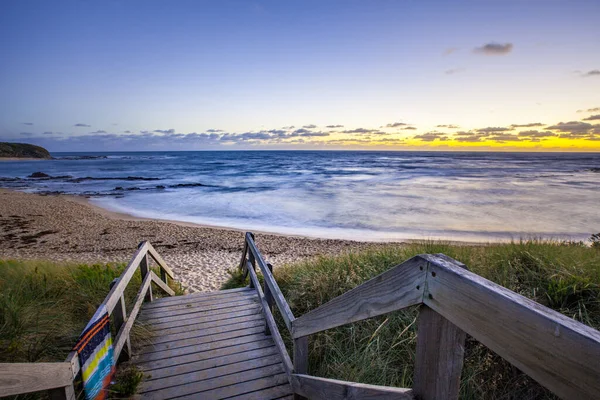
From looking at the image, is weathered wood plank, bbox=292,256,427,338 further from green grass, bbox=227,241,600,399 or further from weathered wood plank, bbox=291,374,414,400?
green grass, bbox=227,241,600,399

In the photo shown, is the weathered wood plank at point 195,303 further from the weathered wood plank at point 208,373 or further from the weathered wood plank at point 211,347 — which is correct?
the weathered wood plank at point 208,373

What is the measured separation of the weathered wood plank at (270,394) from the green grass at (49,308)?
119cm

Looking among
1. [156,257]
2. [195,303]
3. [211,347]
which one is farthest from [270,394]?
[156,257]

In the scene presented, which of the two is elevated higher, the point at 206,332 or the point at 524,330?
the point at 524,330

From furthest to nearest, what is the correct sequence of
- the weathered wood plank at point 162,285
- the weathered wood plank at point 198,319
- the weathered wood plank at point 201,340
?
the weathered wood plank at point 162,285 < the weathered wood plank at point 198,319 < the weathered wood plank at point 201,340

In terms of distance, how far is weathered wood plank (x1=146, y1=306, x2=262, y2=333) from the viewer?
472 cm

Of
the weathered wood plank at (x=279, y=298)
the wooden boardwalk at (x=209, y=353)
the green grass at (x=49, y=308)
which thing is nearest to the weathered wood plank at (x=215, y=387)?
the wooden boardwalk at (x=209, y=353)

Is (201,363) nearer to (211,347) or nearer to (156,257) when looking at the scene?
(211,347)

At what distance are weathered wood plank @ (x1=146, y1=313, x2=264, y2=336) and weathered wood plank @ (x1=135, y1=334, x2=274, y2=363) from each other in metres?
0.42

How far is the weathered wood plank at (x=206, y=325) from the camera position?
4.56 m

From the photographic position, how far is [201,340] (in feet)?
14.5

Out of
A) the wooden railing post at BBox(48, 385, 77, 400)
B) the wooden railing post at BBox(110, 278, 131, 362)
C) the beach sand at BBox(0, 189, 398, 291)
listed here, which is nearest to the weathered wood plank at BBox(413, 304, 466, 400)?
the wooden railing post at BBox(48, 385, 77, 400)

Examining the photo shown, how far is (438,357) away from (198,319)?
4416mm

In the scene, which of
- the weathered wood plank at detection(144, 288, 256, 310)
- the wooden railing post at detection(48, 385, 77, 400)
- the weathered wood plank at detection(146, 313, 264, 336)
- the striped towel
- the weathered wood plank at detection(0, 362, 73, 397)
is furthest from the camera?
the weathered wood plank at detection(144, 288, 256, 310)
